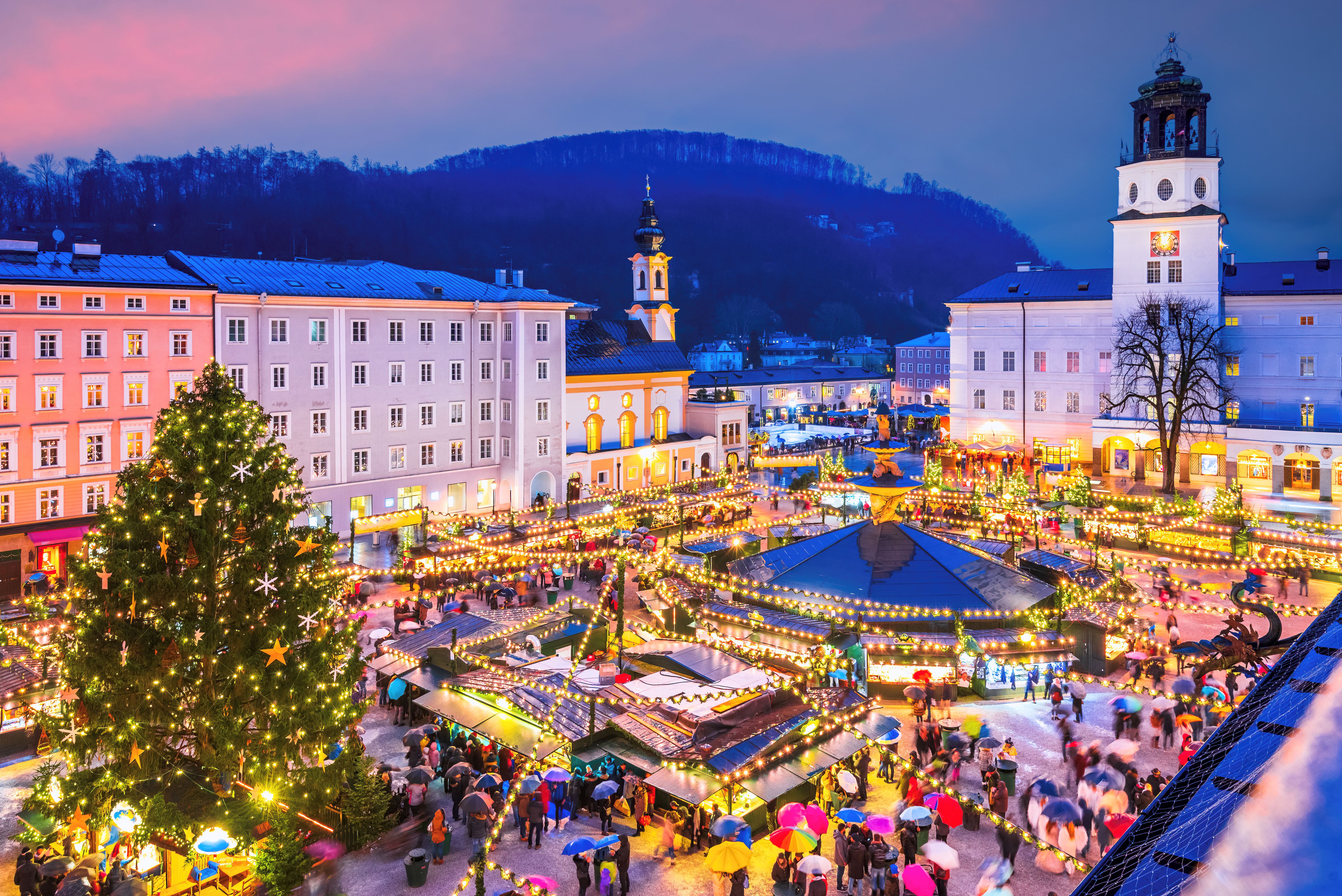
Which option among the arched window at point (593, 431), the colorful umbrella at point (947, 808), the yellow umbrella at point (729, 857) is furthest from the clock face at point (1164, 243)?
the yellow umbrella at point (729, 857)

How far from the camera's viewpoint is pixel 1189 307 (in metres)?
53.0

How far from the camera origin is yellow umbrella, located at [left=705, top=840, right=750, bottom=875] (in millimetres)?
13188

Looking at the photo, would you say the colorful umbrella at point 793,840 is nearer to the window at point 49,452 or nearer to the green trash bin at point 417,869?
the green trash bin at point 417,869

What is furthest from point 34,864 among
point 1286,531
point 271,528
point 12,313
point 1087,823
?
point 1286,531

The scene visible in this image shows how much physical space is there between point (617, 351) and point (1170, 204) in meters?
34.3

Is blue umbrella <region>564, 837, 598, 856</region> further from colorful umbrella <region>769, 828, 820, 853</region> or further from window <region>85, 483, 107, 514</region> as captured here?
window <region>85, 483, 107, 514</region>

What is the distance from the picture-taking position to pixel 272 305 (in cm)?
3750

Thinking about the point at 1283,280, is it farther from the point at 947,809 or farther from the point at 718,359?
the point at 718,359

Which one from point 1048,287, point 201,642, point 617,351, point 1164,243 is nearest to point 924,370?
point 1048,287

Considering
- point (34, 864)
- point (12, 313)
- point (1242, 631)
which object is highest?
point (12, 313)

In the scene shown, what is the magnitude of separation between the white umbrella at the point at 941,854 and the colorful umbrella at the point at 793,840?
168 centimetres

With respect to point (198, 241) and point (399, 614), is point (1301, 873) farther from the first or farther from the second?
point (198, 241)

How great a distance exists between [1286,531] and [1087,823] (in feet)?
80.4

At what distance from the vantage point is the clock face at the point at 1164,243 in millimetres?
53438
